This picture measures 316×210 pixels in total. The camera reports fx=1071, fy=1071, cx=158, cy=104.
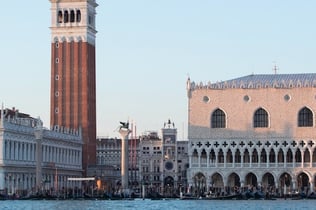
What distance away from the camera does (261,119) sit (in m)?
89.1

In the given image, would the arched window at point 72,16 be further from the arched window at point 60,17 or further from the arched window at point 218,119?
the arched window at point 218,119

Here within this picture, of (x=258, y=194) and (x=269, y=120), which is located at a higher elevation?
(x=269, y=120)

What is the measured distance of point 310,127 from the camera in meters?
87.8

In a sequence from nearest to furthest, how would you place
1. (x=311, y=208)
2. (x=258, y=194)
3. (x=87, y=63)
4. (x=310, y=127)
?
(x=311, y=208) < (x=258, y=194) < (x=310, y=127) < (x=87, y=63)

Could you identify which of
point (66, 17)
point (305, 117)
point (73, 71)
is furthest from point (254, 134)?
point (66, 17)

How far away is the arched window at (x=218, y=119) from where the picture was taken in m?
90.1

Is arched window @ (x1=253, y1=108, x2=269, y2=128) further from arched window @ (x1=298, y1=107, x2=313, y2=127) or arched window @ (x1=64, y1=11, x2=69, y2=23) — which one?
arched window @ (x1=64, y1=11, x2=69, y2=23)

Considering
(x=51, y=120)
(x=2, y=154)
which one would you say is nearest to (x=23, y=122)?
(x=2, y=154)

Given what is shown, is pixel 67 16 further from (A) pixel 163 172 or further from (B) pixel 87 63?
(A) pixel 163 172

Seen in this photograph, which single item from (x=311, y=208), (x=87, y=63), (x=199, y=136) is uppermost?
(x=87, y=63)

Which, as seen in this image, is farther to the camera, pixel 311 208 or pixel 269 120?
pixel 269 120

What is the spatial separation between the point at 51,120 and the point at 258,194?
34380 mm

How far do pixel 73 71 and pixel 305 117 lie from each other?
2942 cm

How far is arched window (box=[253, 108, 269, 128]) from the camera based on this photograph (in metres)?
88.9
